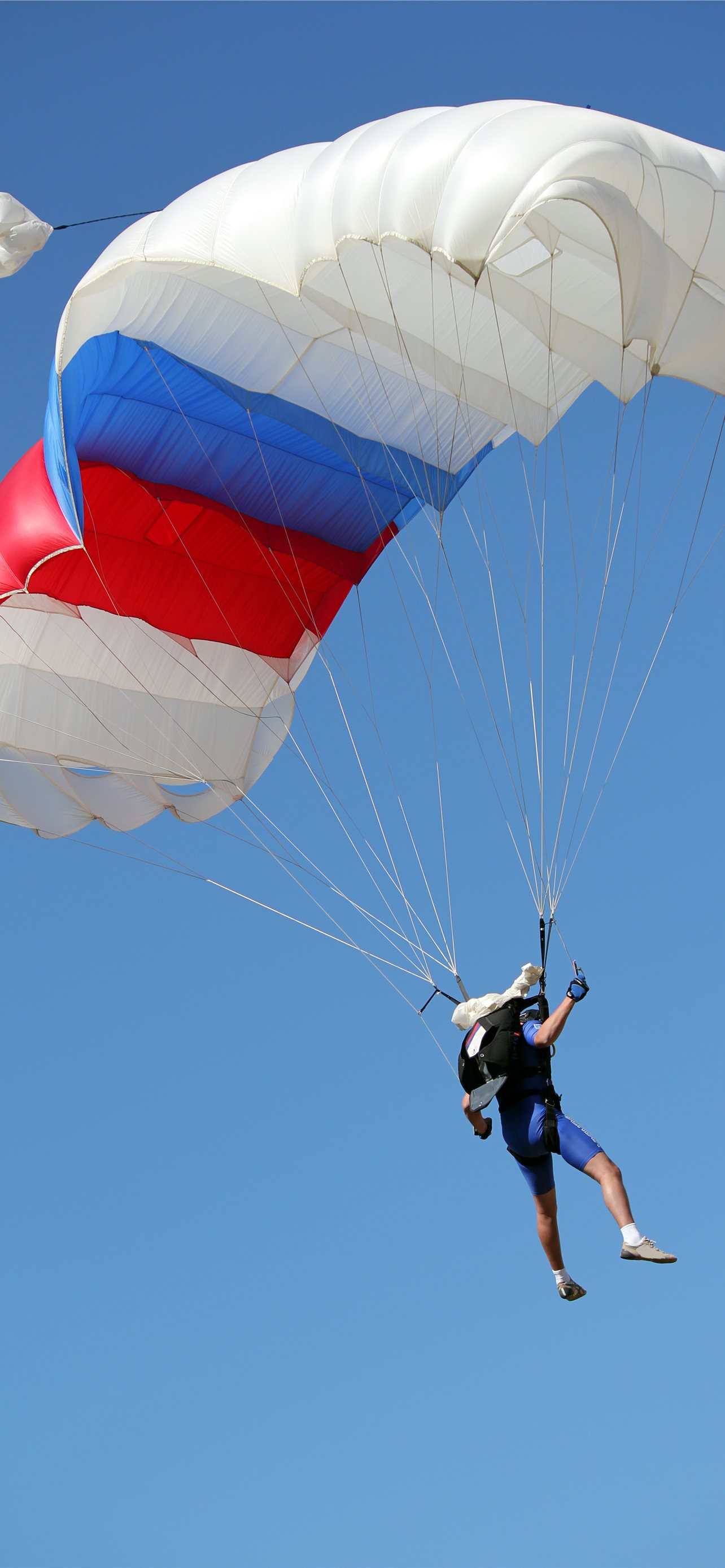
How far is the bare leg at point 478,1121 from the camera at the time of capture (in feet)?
24.2

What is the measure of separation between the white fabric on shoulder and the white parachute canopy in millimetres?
4131

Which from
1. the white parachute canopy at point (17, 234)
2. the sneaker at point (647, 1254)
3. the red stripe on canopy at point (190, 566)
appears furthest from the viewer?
the red stripe on canopy at point (190, 566)

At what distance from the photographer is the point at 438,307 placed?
334 inches

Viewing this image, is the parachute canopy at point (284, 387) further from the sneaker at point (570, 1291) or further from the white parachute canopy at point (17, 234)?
the sneaker at point (570, 1291)

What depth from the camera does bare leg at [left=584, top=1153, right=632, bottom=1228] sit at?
22.4 feet

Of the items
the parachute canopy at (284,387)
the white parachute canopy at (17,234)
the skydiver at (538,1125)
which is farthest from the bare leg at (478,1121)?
the white parachute canopy at (17,234)

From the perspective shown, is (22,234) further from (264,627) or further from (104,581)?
(264,627)

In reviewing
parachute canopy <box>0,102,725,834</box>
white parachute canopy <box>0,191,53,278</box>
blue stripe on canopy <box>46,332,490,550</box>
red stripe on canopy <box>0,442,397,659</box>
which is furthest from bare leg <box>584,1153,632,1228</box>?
white parachute canopy <box>0,191,53,278</box>

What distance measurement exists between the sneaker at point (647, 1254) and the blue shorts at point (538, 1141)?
506 mm

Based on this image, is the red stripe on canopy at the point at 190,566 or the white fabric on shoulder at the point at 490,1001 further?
the red stripe on canopy at the point at 190,566

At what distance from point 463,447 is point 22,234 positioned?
8.85 feet

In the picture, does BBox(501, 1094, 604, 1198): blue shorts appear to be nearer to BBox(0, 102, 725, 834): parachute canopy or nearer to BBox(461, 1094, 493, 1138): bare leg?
BBox(461, 1094, 493, 1138): bare leg

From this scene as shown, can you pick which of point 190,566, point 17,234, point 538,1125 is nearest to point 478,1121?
point 538,1125

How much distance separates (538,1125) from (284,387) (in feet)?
13.7
